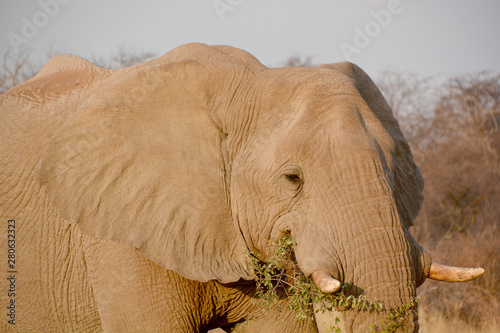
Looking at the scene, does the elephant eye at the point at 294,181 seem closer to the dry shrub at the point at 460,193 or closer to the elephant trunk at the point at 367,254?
the elephant trunk at the point at 367,254

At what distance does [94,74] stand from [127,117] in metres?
1.08

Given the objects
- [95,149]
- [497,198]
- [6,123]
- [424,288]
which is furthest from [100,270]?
[497,198]

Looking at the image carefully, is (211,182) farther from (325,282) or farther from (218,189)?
(325,282)

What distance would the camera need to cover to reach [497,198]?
40.3 ft

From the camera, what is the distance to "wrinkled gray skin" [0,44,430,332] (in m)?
3.08

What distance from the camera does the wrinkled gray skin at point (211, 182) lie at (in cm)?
308

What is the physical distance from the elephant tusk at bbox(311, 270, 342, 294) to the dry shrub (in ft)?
13.7

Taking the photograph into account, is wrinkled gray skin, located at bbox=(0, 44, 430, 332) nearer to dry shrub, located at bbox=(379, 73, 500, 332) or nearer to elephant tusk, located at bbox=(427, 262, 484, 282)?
elephant tusk, located at bbox=(427, 262, 484, 282)

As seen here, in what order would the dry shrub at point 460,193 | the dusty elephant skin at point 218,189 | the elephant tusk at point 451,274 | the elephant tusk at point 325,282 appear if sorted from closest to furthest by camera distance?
the elephant tusk at point 325,282
the dusty elephant skin at point 218,189
the elephant tusk at point 451,274
the dry shrub at point 460,193

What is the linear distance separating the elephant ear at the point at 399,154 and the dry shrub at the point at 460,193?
2.94m

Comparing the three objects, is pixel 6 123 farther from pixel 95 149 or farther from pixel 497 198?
pixel 497 198

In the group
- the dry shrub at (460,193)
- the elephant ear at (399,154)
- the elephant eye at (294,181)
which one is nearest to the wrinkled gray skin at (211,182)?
the elephant eye at (294,181)

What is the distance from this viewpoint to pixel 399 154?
4137 mm

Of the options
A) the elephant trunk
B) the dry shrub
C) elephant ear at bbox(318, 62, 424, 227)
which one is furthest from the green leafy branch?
the dry shrub
